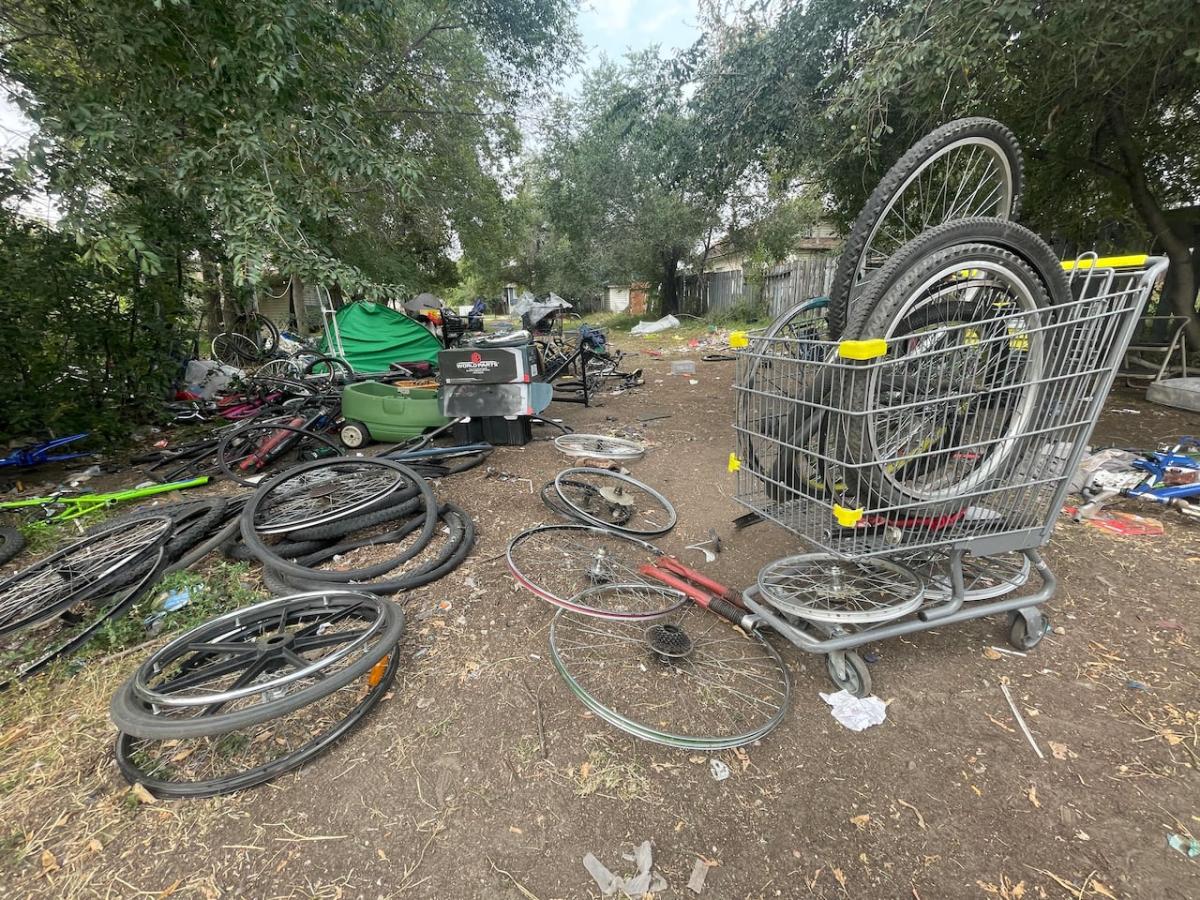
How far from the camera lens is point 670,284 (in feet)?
69.0

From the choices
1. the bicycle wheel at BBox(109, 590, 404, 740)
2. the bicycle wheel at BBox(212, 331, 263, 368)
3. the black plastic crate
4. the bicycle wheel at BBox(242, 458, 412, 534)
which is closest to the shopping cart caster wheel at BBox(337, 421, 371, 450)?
the black plastic crate

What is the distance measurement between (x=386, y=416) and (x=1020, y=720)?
5.00 m

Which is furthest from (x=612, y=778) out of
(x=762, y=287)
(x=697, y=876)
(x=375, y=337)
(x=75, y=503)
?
(x=762, y=287)

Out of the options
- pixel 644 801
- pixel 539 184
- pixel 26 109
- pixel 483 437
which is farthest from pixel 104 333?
pixel 539 184

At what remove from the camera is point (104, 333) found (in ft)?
17.2

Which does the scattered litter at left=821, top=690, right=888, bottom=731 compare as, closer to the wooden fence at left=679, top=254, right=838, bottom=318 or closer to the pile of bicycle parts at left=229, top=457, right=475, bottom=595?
the pile of bicycle parts at left=229, top=457, right=475, bottom=595

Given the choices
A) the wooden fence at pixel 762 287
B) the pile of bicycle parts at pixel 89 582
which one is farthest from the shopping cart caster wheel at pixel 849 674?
the wooden fence at pixel 762 287

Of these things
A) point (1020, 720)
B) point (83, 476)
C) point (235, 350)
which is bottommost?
point (83, 476)

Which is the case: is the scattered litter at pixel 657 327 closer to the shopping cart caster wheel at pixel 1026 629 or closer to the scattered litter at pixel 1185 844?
the shopping cart caster wheel at pixel 1026 629

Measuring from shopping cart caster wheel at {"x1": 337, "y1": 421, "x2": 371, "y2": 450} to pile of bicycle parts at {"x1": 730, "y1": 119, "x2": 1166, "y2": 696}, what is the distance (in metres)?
4.04

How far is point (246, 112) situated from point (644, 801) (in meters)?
4.93

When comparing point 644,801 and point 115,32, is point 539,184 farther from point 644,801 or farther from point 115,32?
point 644,801

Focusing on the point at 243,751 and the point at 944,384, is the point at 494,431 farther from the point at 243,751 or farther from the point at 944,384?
the point at 944,384

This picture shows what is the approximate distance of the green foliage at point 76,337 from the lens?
4551mm
